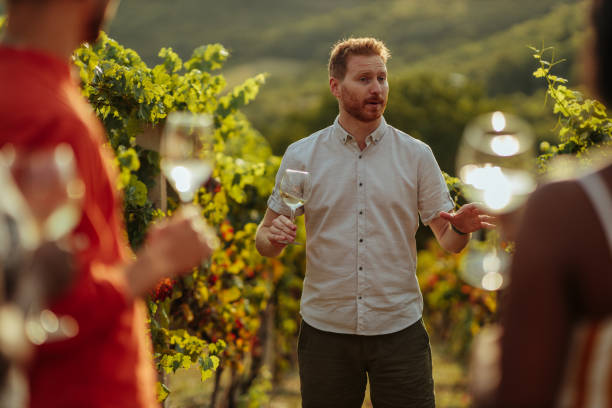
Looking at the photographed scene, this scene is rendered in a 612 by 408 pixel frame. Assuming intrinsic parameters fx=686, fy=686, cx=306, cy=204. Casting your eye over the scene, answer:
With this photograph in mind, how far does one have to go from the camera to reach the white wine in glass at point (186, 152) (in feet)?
5.56

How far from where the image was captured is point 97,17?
1466 millimetres

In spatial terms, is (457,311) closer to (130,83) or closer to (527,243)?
(130,83)

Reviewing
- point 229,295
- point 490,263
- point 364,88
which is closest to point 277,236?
point 364,88

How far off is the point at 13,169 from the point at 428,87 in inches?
1714

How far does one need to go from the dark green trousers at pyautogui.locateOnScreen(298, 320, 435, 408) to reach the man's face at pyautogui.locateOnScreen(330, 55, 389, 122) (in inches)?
42.8

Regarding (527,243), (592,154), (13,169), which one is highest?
(592,154)

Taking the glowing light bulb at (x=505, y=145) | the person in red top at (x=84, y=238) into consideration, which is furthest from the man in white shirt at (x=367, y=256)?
the person in red top at (x=84, y=238)

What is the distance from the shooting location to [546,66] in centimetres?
364

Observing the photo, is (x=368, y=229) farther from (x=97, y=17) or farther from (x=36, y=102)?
(x=36, y=102)

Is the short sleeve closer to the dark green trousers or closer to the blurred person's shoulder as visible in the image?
the dark green trousers

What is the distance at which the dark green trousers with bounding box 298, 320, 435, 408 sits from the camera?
3.30 metres

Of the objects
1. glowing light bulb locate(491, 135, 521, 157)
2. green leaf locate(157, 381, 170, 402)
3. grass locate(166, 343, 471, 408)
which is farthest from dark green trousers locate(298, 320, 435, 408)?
grass locate(166, 343, 471, 408)

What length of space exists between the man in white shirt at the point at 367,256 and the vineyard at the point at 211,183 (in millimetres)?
532

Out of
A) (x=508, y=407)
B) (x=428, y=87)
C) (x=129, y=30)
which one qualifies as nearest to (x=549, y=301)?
(x=508, y=407)
